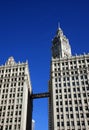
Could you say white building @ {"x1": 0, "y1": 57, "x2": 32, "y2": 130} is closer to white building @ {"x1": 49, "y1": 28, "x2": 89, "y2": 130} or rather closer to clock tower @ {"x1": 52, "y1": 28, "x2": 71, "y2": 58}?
white building @ {"x1": 49, "y1": 28, "x2": 89, "y2": 130}

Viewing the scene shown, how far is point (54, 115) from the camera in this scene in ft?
358

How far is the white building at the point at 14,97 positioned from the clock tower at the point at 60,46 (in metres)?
25.9

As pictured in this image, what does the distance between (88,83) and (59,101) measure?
1748cm

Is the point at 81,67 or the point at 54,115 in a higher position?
the point at 81,67

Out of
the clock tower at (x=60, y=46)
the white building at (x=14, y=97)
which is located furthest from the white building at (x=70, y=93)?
the clock tower at (x=60, y=46)

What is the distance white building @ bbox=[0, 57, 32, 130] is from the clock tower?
2586 centimetres

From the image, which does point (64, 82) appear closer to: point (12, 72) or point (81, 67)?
point (81, 67)

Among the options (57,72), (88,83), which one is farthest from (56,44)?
(88,83)

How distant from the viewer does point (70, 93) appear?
116 m

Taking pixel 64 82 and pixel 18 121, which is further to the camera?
pixel 64 82

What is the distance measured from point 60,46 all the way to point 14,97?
50.9m

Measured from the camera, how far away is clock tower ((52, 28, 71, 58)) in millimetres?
150312

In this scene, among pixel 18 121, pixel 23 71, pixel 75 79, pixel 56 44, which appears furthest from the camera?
pixel 56 44

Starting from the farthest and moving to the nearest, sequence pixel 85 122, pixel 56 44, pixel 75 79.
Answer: pixel 56 44 < pixel 75 79 < pixel 85 122
